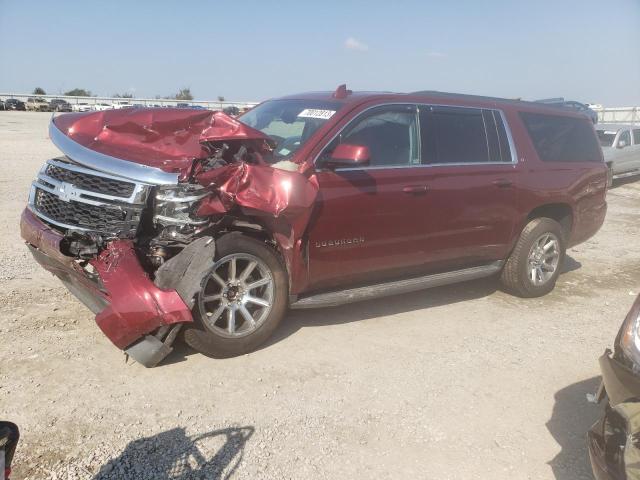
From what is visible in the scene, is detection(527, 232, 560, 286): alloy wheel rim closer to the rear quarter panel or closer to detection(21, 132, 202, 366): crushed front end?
the rear quarter panel

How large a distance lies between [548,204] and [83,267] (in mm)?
4426

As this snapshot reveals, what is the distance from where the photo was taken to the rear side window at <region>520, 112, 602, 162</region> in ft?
18.4

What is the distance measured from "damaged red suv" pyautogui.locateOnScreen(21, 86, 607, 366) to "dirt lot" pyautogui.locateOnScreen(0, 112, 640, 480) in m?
0.37

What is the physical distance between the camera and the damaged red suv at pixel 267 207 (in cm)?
365

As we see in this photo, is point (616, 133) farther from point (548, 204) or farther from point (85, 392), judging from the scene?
point (85, 392)

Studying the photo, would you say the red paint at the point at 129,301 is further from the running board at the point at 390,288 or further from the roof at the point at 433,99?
the roof at the point at 433,99

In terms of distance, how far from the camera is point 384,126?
4.55 m

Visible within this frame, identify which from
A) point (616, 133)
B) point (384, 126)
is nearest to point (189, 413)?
point (384, 126)

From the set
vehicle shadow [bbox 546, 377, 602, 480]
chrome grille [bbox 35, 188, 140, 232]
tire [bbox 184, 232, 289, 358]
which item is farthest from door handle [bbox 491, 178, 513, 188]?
chrome grille [bbox 35, 188, 140, 232]

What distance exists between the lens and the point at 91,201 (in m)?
3.78

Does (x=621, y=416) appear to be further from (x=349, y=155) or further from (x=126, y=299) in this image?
(x=126, y=299)

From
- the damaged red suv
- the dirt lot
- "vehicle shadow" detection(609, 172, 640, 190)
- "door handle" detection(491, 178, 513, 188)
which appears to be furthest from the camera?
"vehicle shadow" detection(609, 172, 640, 190)

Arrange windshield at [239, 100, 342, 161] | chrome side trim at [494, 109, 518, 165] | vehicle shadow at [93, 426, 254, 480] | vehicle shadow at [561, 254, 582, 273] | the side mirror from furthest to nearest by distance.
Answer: vehicle shadow at [561, 254, 582, 273], chrome side trim at [494, 109, 518, 165], windshield at [239, 100, 342, 161], the side mirror, vehicle shadow at [93, 426, 254, 480]

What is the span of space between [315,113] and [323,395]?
2257 millimetres
